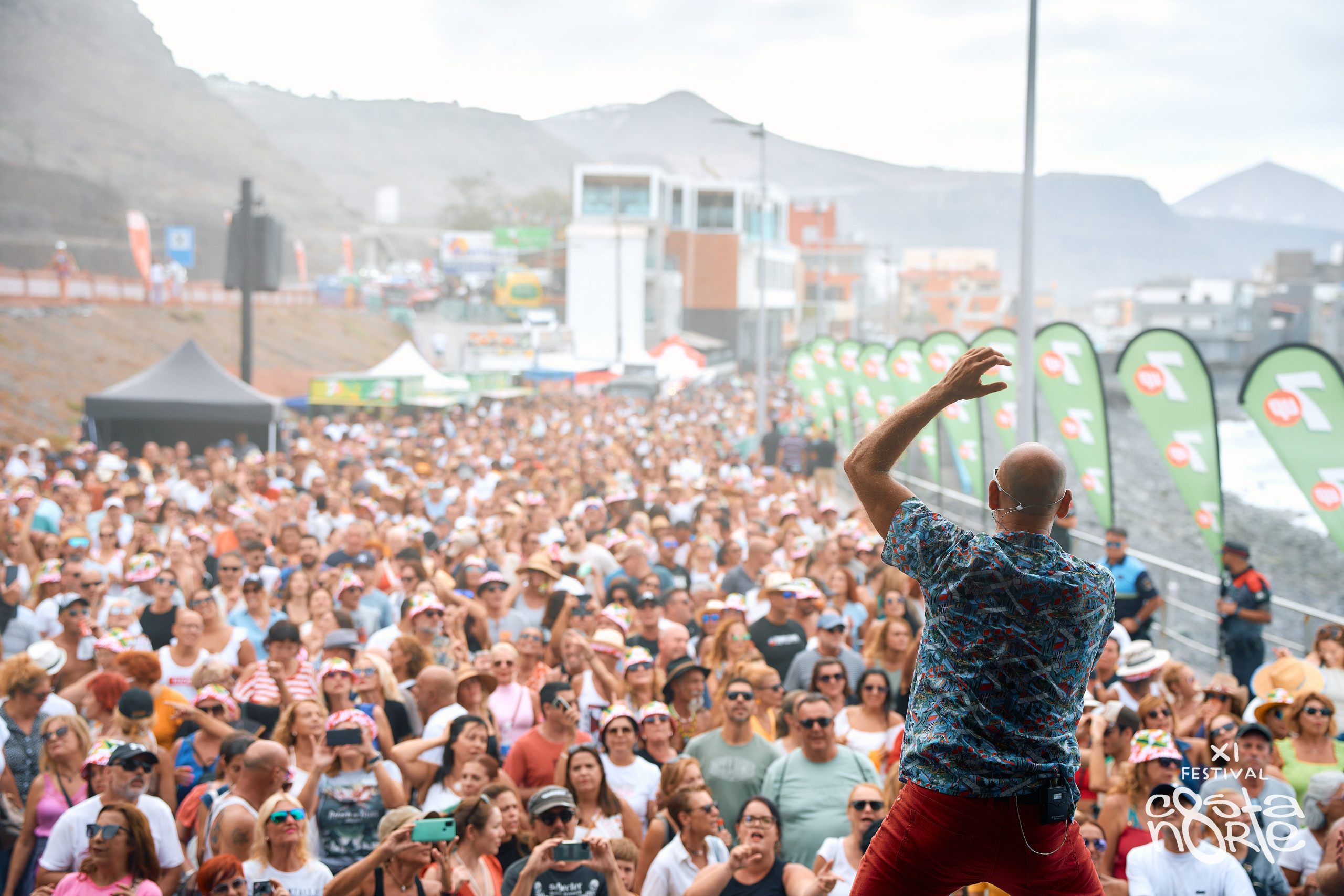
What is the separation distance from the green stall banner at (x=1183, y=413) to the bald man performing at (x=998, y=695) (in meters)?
8.71

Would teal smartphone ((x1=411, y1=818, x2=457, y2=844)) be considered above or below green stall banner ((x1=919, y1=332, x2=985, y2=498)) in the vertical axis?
below

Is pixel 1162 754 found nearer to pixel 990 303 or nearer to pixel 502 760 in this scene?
pixel 502 760

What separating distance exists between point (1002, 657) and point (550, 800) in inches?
114

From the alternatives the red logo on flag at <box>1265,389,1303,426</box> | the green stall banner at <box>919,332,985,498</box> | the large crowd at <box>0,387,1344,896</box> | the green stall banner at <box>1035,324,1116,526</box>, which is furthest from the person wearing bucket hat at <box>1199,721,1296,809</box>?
the green stall banner at <box>919,332,985,498</box>

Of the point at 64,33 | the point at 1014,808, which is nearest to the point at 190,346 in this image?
the point at 1014,808

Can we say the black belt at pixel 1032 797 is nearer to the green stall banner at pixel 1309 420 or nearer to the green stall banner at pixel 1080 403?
the green stall banner at pixel 1309 420

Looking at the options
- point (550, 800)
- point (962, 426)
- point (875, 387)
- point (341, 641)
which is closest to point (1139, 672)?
point (550, 800)

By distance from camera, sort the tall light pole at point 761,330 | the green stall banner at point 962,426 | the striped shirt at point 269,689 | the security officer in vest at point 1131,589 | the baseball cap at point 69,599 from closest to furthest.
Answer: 1. the striped shirt at point 269,689
2. the baseball cap at point 69,599
3. the security officer in vest at point 1131,589
4. the green stall banner at point 962,426
5. the tall light pole at point 761,330

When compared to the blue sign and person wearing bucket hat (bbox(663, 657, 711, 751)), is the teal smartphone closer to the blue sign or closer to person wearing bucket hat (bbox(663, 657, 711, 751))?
person wearing bucket hat (bbox(663, 657, 711, 751))

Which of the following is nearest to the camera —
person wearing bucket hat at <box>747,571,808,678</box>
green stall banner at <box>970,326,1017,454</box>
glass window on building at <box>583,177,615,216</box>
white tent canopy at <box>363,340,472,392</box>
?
person wearing bucket hat at <box>747,571,808,678</box>

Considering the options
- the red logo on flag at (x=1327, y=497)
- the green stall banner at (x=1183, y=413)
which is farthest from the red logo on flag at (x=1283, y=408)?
the green stall banner at (x=1183, y=413)

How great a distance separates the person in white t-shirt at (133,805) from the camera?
500cm

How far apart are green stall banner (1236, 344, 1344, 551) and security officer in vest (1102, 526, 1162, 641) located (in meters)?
1.34

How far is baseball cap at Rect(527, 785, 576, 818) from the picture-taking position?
16.0ft
